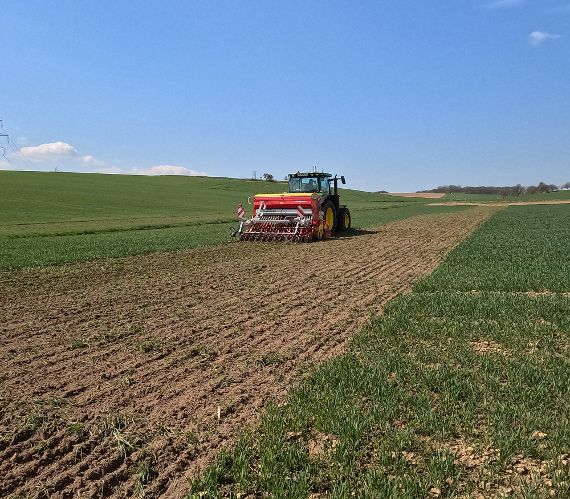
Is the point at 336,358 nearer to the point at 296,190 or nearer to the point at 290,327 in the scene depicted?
the point at 290,327

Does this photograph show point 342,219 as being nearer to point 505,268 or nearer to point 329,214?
point 329,214

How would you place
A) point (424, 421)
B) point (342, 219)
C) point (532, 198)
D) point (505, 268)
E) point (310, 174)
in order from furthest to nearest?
point (532, 198), point (342, 219), point (310, 174), point (505, 268), point (424, 421)

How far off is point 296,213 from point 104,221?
21.7 meters

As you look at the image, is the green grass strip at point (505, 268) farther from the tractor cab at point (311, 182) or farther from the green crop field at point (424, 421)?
the tractor cab at point (311, 182)

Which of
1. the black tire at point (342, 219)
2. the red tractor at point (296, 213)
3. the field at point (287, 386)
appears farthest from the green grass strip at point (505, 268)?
the black tire at point (342, 219)

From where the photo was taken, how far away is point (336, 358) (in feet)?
18.5

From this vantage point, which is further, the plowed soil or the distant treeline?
the distant treeline

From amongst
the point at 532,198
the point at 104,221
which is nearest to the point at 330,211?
the point at 104,221

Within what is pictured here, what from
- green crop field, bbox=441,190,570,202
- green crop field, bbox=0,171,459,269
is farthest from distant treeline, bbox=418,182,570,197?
green crop field, bbox=0,171,459,269

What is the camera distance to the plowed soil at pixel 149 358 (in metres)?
3.72

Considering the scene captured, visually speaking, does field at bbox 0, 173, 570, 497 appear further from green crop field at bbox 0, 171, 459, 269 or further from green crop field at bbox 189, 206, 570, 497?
green crop field at bbox 0, 171, 459, 269

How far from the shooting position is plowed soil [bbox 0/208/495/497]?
3721 mm

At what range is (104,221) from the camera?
1420 inches

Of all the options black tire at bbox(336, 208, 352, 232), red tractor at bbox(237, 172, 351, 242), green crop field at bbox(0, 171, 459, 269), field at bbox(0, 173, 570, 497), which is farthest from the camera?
black tire at bbox(336, 208, 352, 232)
